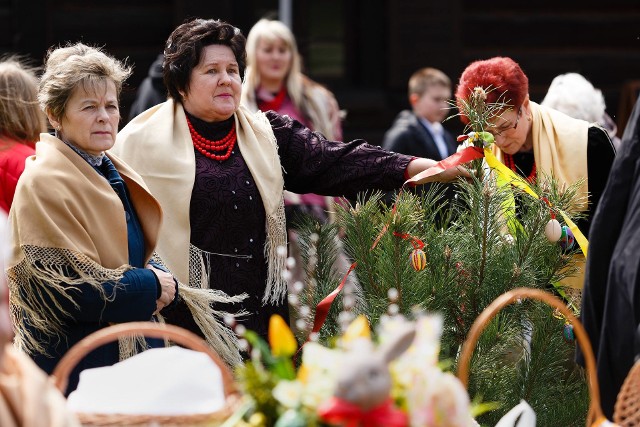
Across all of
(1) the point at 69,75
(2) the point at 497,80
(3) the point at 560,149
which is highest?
(1) the point at 69,75

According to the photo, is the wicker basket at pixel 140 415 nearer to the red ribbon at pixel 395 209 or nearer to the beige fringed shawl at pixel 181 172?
the red ribbon at pixel 395 209

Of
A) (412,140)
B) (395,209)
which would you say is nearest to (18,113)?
(395,209)

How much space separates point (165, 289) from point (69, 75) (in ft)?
2.09

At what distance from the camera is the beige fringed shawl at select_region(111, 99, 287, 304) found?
12.1 ft

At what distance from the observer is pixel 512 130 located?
156 inches

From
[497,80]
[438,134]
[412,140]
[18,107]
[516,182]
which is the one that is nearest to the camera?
[516,182]

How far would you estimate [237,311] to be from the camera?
378cm

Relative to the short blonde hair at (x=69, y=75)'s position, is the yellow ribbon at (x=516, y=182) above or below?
below

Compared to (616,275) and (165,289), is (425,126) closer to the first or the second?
(165,289)

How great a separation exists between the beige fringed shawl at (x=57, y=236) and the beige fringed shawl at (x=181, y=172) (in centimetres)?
37

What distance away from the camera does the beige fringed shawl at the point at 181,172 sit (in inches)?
145

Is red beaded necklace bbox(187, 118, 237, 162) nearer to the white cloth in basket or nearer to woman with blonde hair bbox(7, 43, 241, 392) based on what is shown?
woman with blonde hair bbox(7, 43, 241, 392)

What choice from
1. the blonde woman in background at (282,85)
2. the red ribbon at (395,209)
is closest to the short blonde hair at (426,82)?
the blonde woman in background at (282,85)

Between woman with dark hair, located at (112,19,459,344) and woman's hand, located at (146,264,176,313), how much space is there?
301 millimetres
